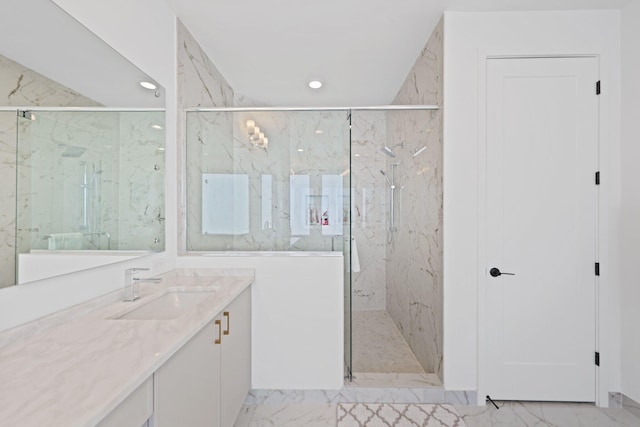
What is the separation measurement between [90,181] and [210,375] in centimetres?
110

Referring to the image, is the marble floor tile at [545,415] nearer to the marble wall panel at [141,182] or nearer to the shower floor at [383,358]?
the shower floor at [383,358]

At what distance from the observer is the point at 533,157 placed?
243 cm

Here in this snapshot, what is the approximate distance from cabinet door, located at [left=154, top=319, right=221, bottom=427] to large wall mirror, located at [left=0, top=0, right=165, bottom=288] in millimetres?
653

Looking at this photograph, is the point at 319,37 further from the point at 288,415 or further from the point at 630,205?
the point at 288,415

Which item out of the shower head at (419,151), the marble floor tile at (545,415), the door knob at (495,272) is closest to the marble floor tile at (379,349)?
the marble floor tile at (545,415)

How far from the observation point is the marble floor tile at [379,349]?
2904 mm

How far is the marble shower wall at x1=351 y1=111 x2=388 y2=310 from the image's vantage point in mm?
4574

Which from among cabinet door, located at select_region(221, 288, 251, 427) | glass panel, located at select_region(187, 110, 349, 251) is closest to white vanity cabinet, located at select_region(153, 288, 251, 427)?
cabinet door, located at select_region(221, 288, 251, 427)

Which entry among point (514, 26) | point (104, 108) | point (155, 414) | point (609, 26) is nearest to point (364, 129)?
point (514, 26)

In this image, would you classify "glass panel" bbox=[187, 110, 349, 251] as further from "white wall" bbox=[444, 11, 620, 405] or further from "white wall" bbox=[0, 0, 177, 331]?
"white wall" bbox=[444, 11, 620, 405]

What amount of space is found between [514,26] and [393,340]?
2964mm

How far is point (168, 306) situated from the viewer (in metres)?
2.03

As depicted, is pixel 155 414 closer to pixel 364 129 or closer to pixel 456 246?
pixel 456 246

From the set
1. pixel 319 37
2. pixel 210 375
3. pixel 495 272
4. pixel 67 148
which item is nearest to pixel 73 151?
pixel 67 148
